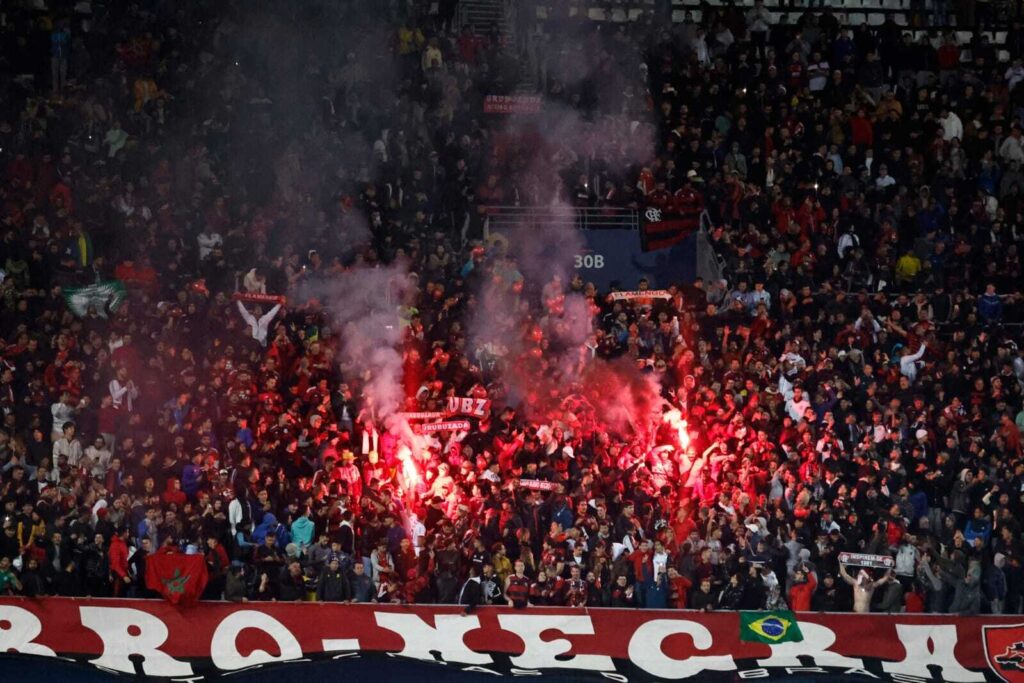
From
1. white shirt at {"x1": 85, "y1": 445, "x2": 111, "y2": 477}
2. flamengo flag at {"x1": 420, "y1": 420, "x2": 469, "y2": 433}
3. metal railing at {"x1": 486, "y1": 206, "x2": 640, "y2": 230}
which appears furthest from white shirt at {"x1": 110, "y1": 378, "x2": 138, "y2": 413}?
metal railing at {"x1": 486, "y1": 206, "x2": 640, "y2": 230}

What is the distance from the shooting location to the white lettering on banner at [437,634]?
12.8 meters

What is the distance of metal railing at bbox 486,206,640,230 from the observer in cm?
1978

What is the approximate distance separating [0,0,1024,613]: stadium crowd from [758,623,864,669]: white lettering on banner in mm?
1019

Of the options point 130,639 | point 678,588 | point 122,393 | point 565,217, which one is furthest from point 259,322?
point 678,588

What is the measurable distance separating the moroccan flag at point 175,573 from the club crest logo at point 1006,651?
6143 mm

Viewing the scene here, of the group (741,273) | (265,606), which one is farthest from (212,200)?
(265,606)

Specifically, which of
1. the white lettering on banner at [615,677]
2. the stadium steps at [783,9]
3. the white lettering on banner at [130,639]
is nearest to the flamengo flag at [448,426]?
the white lettering on banner at [615,677]

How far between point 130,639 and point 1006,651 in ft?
22.0

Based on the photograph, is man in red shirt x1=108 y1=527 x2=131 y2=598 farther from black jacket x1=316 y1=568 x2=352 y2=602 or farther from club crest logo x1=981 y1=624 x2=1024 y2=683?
club crest logo x1=981 y1=624 x2=1024 y2=683

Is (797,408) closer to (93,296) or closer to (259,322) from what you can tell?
(259,322)

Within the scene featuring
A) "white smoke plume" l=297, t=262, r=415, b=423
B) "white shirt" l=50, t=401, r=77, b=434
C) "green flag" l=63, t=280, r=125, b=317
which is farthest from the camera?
"green flag" l=63, t=280, r=125, b=317

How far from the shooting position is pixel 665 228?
64.4 feet

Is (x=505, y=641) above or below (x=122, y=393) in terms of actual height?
below

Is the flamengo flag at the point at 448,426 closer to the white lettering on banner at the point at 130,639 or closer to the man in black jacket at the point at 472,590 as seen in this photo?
the man in black jacket at the point at 472,590
